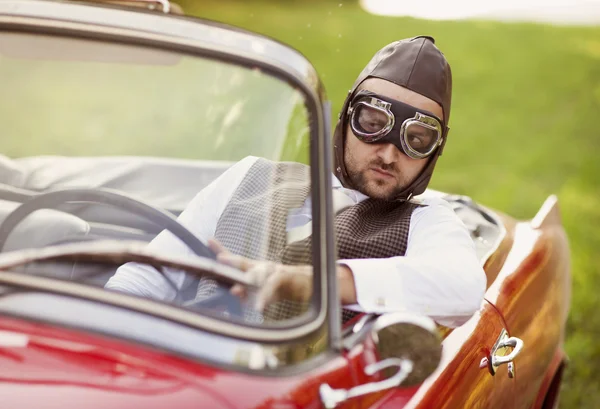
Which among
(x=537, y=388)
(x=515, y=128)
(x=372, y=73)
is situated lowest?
(x=515, y=128)

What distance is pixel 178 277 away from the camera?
1.58 m

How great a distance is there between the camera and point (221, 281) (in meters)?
1.55

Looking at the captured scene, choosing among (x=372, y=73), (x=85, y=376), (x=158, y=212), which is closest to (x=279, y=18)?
(x=372, y=73)

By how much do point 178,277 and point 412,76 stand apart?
4.03ft

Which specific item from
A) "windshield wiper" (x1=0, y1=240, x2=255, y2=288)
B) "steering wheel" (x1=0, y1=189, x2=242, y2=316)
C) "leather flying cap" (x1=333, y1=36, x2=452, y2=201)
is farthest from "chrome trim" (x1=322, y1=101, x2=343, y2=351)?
"leather flying cap" (x1=333, y1=36, x2=452, y2=201)

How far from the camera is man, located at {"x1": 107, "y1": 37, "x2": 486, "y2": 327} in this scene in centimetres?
165

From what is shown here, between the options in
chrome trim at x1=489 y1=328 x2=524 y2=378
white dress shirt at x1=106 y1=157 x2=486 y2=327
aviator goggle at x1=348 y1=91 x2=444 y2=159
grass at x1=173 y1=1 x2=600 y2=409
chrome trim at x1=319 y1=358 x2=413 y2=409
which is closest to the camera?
chrome trim at x1=319 y1=358 x2=413 y2=409

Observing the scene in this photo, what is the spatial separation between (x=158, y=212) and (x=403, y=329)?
75 cm

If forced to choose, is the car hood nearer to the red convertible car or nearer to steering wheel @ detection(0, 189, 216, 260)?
the red convertible car

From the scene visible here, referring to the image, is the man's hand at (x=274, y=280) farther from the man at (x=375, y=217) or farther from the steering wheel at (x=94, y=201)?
the steering wheel at (x=94, y=201)

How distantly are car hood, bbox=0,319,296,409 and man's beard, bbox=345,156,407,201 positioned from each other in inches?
43.9

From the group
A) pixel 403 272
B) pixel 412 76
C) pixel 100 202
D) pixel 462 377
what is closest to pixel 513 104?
pixel 412 76

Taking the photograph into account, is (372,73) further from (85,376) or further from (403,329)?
(85,376)

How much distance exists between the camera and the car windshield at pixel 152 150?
163cm
